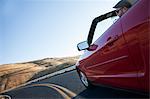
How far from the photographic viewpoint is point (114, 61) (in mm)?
3943

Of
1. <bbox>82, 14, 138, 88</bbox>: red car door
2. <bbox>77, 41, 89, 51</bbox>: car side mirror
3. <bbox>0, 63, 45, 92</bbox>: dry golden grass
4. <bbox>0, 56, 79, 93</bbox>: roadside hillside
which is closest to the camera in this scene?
<bbox>82, 14, 138, 88</bbox>: red car door

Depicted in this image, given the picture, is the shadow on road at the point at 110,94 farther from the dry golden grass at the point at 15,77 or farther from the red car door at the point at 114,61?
the dry golden grass at the point at 15,77

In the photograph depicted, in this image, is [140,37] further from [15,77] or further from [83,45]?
[15,77]

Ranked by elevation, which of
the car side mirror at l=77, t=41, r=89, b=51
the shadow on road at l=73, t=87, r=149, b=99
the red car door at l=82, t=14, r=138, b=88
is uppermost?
the car side mirror at l=77, t=41, r=89, b=51

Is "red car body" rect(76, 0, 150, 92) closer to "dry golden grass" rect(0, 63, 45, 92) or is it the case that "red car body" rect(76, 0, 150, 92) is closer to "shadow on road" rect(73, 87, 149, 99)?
"shadow on road" rect(73, 87, 149, 99)

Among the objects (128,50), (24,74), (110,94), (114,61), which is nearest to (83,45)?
(110,94)

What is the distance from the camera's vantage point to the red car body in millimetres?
3014

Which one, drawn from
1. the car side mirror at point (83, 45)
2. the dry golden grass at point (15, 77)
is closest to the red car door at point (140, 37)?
the car side mirror at point (83, 45)

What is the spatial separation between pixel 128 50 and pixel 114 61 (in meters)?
0.58

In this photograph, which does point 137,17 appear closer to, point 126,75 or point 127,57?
point 127,57

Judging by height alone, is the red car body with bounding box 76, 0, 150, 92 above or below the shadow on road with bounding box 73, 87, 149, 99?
above

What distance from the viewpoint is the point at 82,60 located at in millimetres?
6328

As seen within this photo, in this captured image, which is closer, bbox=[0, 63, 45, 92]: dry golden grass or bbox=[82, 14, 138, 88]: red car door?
bbox=[82, 14, 138, 88]: red car door

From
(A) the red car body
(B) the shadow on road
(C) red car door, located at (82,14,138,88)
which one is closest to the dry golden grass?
(B) the shadow on road
